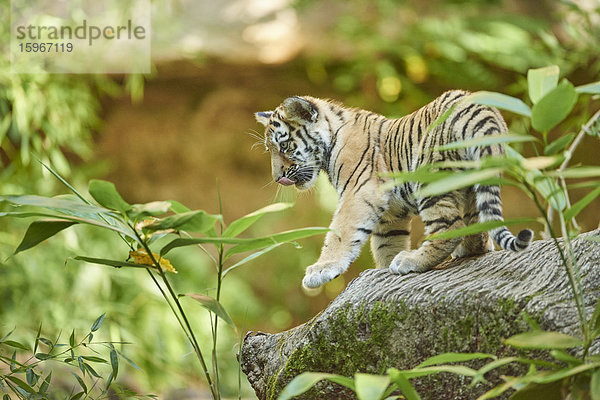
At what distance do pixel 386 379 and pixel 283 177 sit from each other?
1356mm

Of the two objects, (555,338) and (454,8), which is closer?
(555,338)

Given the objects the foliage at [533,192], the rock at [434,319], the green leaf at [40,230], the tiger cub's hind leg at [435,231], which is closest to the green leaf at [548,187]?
the foliage at [533,192]

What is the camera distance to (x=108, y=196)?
4.16 ft

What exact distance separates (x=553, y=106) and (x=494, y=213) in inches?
26.7

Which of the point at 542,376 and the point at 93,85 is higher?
the point at 93,85

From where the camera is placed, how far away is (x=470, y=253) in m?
1.96

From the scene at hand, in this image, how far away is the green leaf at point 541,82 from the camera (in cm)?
121

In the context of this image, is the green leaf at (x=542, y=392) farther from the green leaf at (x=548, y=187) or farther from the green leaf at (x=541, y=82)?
the green leaf at (x=541, y=82)

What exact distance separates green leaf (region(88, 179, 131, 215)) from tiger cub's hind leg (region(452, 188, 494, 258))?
109cm

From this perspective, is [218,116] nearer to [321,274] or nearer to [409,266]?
[321,274]

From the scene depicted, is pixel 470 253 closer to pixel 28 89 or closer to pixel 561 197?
pixel 561 197

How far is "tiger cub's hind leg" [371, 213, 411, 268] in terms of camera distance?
7.48 ft

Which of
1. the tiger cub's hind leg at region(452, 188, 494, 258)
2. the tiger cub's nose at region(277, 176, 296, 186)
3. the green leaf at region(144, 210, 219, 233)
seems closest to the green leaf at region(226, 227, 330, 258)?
the green leaf at region(144, 210, 219, 233)

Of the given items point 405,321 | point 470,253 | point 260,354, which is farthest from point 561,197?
point 260,354
